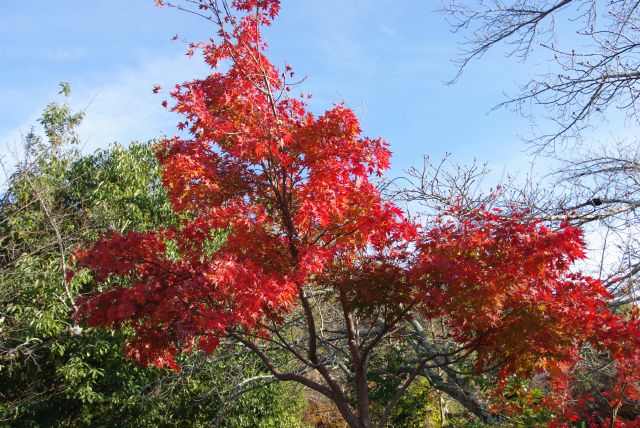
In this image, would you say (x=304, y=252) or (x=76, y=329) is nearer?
(x=304, y=252)

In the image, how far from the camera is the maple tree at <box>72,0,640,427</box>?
4.08m

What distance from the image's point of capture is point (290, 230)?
459 cm

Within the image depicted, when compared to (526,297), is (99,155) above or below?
above

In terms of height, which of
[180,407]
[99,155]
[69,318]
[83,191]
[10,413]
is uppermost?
[99,155]

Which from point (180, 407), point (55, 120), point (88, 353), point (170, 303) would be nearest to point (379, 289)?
point (170, 303)

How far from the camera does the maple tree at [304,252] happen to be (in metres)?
4.08

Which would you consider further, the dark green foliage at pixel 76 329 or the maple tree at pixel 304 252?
the dark green foliage at pixel 76 329

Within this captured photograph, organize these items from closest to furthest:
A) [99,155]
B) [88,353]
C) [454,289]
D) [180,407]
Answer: [454,289]
[88,353]
[180,407]
[99,155]

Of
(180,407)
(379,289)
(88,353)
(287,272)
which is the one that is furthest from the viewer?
(180,407)

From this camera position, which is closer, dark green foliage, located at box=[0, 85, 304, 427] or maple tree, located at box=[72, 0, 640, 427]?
maple tree, located at box=[72, 0, 640, 427]

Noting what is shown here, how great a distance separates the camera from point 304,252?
4.35 meters

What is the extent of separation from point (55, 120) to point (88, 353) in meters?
5.07

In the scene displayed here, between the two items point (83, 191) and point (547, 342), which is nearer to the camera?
point (547, 342)

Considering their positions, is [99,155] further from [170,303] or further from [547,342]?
[547,342]
